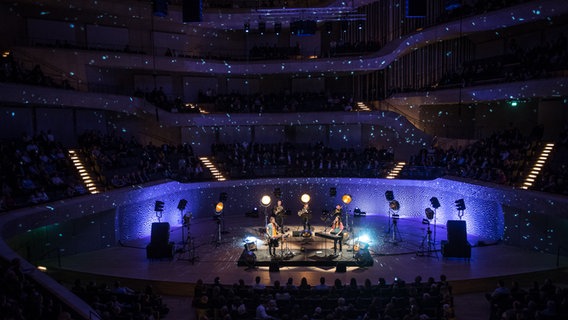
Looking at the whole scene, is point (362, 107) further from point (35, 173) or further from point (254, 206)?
point (35, 173)

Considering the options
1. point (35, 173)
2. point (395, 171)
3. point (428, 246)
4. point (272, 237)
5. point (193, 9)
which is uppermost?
point (193, 9)

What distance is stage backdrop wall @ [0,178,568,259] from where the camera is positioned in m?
17.1

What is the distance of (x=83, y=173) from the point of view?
2077 cm

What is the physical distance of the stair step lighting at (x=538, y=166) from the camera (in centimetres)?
1934

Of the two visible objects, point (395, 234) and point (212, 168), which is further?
point (212, 168)

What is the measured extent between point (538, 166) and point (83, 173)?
17682mm

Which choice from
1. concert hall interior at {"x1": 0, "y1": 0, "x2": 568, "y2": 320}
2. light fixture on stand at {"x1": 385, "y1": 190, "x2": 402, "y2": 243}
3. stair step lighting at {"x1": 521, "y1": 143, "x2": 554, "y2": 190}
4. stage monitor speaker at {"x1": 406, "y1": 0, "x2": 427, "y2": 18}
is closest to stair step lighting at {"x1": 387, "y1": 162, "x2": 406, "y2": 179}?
concert hall interior at {"x1": 0, "y1": 0, "x2": 568, "y2": 320}

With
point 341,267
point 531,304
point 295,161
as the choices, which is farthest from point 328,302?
point 295,161

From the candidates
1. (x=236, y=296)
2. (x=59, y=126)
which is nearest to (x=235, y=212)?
(x=59, y=126)

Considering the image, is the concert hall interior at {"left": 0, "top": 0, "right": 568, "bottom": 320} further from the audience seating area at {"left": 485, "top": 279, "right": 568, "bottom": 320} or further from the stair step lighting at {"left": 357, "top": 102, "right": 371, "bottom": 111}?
the stair step lighting at {"left": 357, "top": 102, "right": 371, "bottom": 111}

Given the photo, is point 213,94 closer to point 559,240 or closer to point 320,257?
point 320,257

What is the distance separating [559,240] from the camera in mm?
18594

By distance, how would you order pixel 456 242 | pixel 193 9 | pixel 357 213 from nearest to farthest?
pixel 456 242, pixel 193 9, pixel 357 213

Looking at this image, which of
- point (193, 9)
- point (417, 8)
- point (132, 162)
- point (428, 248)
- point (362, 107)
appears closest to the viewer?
point (428, 248)
